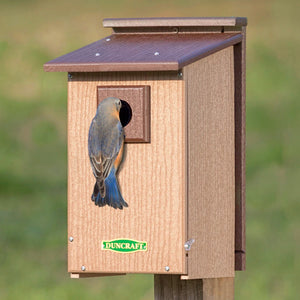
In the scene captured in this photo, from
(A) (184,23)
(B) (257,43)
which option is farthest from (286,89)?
(A) (184,23)

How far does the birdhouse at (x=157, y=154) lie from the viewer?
4.82 metres

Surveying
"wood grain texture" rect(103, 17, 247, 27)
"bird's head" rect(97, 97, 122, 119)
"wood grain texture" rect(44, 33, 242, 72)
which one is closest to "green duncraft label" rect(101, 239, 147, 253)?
"bird's head" rect(97, 97, 122, 119)

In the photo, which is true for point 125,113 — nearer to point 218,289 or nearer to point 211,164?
point 211,164

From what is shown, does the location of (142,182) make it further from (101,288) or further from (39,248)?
(39,248)

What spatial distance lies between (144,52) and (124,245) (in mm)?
805

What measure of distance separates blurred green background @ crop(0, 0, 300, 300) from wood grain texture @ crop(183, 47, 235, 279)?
3882 mm

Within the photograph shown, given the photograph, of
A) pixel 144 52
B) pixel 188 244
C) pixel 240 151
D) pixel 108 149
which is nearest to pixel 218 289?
pixel 188 244

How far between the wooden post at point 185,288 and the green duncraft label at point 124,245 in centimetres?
42

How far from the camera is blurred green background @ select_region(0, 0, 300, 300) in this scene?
9.66 meters

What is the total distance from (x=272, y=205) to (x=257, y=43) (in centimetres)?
385

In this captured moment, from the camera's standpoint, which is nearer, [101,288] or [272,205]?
[101,288]

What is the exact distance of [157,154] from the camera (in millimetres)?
4836

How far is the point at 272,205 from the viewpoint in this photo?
438 inches

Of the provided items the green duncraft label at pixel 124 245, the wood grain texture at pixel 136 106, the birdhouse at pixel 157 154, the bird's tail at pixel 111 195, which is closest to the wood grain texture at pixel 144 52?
the birdhouse at pixel 157 154
